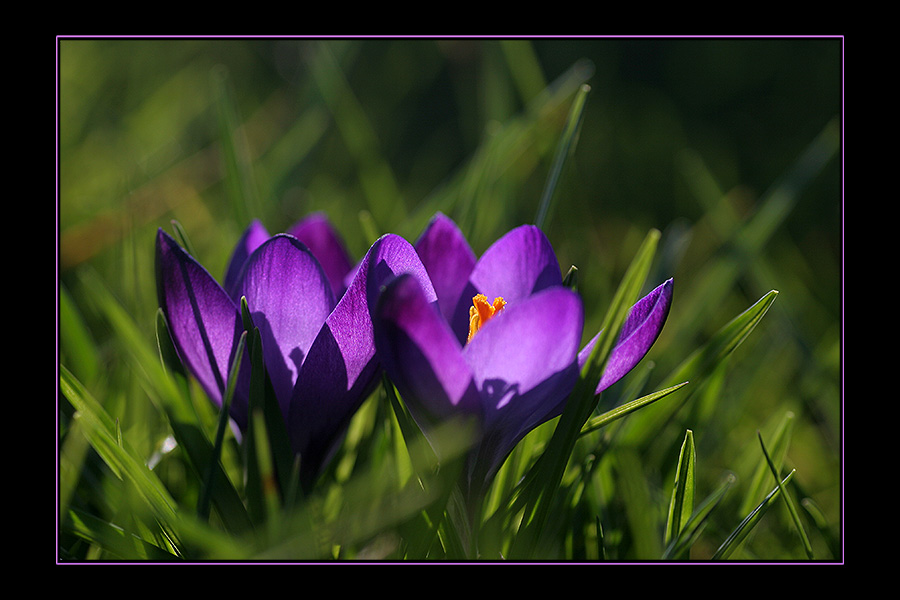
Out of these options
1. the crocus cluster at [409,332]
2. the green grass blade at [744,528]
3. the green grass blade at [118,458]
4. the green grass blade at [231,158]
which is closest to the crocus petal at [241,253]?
the crocus cluster at [409,332]

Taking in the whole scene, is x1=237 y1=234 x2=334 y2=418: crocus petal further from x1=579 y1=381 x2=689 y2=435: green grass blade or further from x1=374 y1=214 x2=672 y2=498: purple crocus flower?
x1=579 y1=381 x2=689 y2=435: green grass blade

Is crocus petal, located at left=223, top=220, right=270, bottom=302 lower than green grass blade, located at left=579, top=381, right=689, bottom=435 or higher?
higher

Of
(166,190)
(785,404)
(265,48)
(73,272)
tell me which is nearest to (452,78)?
(265,48)

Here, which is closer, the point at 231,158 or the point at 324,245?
the point at 324,245

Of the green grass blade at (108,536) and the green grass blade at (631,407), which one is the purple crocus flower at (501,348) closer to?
the green grass blade at (631,407)

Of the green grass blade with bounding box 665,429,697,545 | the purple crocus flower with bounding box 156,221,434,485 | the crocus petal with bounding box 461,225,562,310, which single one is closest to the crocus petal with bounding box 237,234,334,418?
the purple crocus flower with bounding box 156,221,434,485

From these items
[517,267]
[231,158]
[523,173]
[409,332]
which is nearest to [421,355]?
[409,332]

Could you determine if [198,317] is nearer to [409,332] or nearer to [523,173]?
[409,332]
